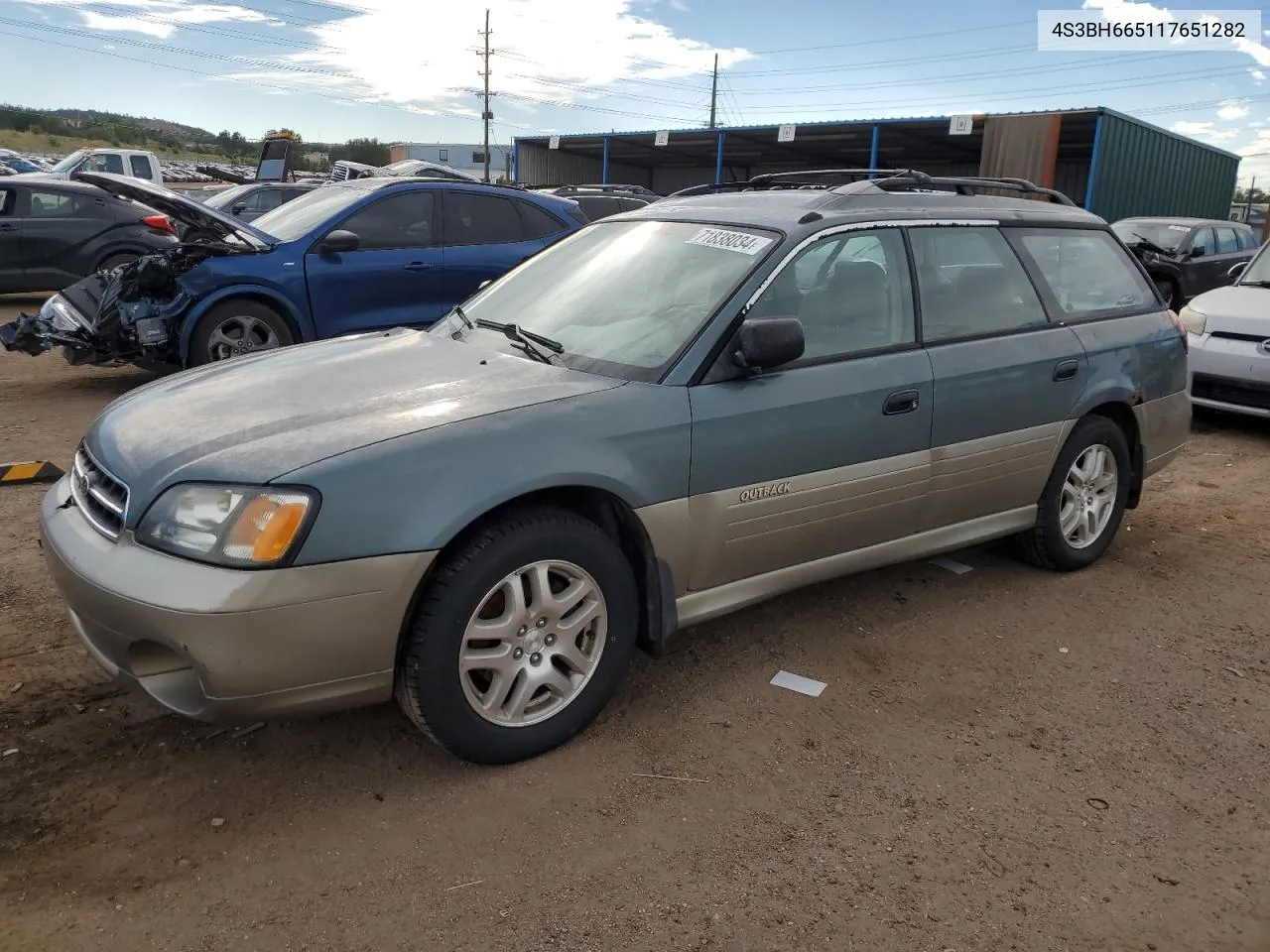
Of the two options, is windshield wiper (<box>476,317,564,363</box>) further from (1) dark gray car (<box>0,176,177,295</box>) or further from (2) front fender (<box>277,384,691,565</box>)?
(1) dark gray car (<box>0,176,177,295</box>)

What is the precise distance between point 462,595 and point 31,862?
4.08 feet

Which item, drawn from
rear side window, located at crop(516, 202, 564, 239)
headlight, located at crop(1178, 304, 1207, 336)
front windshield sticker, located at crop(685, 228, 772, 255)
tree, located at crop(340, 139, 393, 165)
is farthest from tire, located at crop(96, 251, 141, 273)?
tree, located at crop(340, 139, 393, 165)

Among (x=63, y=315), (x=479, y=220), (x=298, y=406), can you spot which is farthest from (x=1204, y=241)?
(x=298, y=406)

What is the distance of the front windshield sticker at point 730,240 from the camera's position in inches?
135

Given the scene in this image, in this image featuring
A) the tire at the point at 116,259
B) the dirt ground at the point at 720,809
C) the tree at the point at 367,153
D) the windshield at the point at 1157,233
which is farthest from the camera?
the tree at the point at 367,153

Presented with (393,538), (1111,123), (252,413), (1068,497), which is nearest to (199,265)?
(252,413)

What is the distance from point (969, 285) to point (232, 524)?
300 cm

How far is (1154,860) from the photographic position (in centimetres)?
258

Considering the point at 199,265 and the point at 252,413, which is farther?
the point at 199,265

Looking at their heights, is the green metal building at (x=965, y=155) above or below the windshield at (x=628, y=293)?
above

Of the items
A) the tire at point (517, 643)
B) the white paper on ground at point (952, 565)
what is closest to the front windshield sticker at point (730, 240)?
the tire at point (517, 643)

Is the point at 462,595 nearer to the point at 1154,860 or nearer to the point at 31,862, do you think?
the point at 31,862

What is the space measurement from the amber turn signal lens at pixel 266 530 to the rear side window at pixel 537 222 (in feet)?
19.6

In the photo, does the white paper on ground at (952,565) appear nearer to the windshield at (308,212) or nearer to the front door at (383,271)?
the front door at (383,271)
